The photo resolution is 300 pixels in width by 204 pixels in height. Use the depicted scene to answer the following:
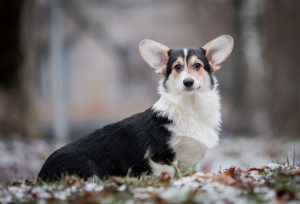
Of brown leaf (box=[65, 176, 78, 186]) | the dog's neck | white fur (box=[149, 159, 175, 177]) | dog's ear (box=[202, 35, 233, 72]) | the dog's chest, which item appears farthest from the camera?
dog's ear (box=[202, 35, 233, 72])

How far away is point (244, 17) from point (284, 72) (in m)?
5.73

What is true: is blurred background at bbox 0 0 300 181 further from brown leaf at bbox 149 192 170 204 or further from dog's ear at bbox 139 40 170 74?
brown leaf at bbox 149 192 170 204

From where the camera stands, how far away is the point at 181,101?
16.7 feet

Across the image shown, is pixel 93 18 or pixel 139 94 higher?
pixel 93 18

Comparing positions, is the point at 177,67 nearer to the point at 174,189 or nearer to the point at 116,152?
the point at 116,152

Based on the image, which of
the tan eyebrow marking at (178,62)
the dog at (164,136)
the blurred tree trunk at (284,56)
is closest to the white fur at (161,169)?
the dog at (164,136)

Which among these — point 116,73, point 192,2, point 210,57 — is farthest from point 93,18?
point 210,57

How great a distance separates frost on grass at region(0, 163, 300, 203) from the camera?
3533mm

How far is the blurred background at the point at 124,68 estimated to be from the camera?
1191cm

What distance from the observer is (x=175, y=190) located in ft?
12.5

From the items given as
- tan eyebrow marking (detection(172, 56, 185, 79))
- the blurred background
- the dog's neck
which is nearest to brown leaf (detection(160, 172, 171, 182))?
the dog's neck

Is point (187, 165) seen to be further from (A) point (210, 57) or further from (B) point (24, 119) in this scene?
(B) point (24, 119)

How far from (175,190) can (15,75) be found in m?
9.02

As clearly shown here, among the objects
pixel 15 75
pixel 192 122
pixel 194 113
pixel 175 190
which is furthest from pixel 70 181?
pixel 15 75
